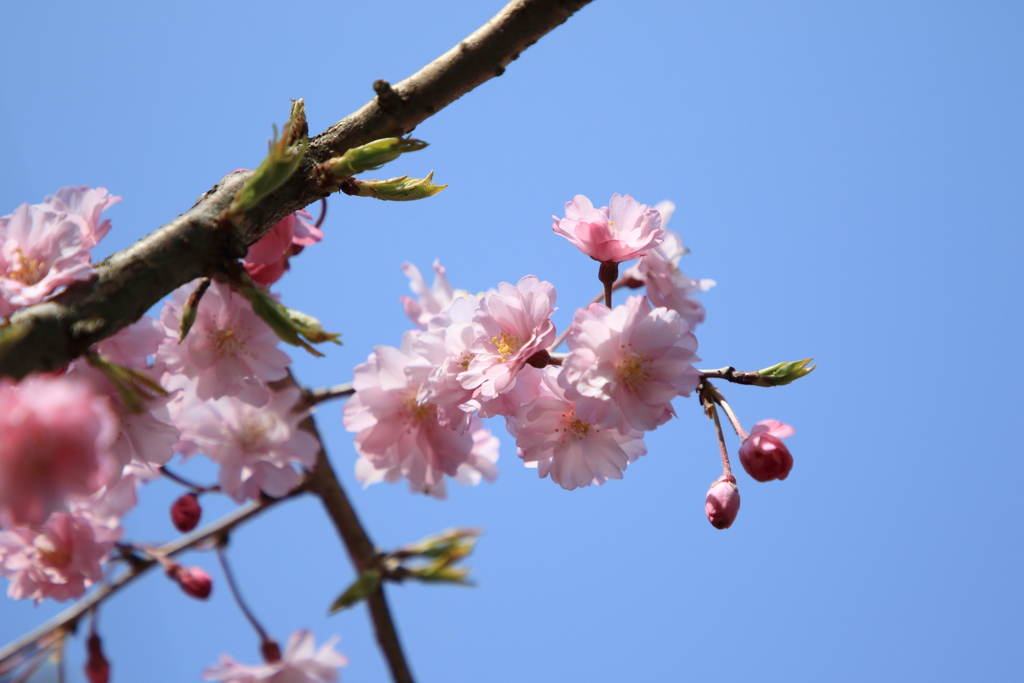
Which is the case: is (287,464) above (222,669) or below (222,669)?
above

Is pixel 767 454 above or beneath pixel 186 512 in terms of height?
beneath

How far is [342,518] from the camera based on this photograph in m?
1.64

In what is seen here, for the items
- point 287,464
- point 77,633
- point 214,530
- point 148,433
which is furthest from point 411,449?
point 77,633

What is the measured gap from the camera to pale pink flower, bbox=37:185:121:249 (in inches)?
33.6

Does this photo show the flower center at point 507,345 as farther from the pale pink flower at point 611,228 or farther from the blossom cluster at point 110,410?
the blossom cluster at point 110,410

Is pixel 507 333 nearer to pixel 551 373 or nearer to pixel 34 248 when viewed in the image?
pixel 551 373

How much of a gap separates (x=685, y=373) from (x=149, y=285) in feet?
1.97

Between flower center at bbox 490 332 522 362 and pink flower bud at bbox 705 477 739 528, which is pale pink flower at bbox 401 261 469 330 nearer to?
flower center at bbox 490 332 522 362

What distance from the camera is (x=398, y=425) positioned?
1.14 m

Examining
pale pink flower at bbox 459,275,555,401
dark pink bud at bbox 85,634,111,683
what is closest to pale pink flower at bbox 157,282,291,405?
pale pink flower at bbox 459,275,555,401

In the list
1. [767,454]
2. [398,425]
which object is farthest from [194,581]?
[767,454]

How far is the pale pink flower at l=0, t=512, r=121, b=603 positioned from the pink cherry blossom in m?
1.24

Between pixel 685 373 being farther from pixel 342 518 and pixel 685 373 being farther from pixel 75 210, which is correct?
pixel 342 518

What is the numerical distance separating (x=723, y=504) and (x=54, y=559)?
1.27 metres
